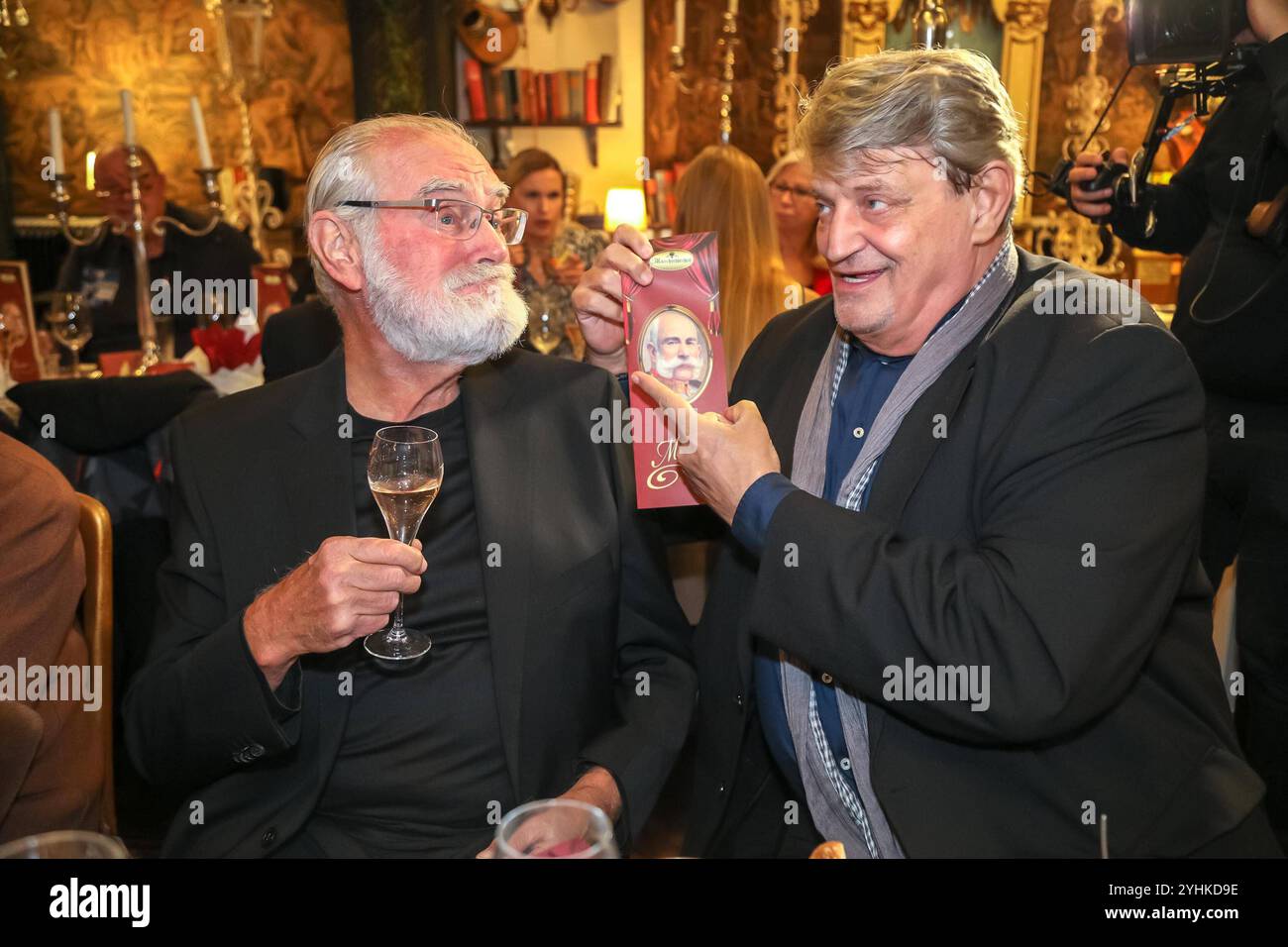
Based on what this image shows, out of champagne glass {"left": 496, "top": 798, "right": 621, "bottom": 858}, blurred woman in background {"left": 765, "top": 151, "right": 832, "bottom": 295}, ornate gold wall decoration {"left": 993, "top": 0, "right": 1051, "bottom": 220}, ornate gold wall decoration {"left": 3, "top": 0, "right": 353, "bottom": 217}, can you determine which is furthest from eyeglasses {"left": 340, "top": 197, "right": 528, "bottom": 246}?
ornate gold wall decoration {"left": 3, "top": 0, "right": 353, "bottom": 217}

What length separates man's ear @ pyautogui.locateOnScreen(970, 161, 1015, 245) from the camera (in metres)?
1.75

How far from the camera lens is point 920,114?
170 cm

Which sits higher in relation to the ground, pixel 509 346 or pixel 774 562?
pixel 509 346

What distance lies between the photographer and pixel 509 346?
2.11 m

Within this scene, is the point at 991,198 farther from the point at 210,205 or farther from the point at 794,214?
the point at 210,205

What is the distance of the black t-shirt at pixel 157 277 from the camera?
16.0 ft

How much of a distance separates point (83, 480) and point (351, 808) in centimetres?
214

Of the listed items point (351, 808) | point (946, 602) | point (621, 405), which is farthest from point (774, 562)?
point (351, 808)

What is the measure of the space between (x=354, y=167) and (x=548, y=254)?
3.37 meters

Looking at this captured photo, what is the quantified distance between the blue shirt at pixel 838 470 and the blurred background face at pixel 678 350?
0.30 m

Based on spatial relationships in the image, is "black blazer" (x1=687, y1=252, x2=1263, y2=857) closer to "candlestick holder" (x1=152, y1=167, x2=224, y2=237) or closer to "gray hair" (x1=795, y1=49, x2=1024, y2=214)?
"gray hair" (x1=795, y1=49, x2=1024, y2=214)
